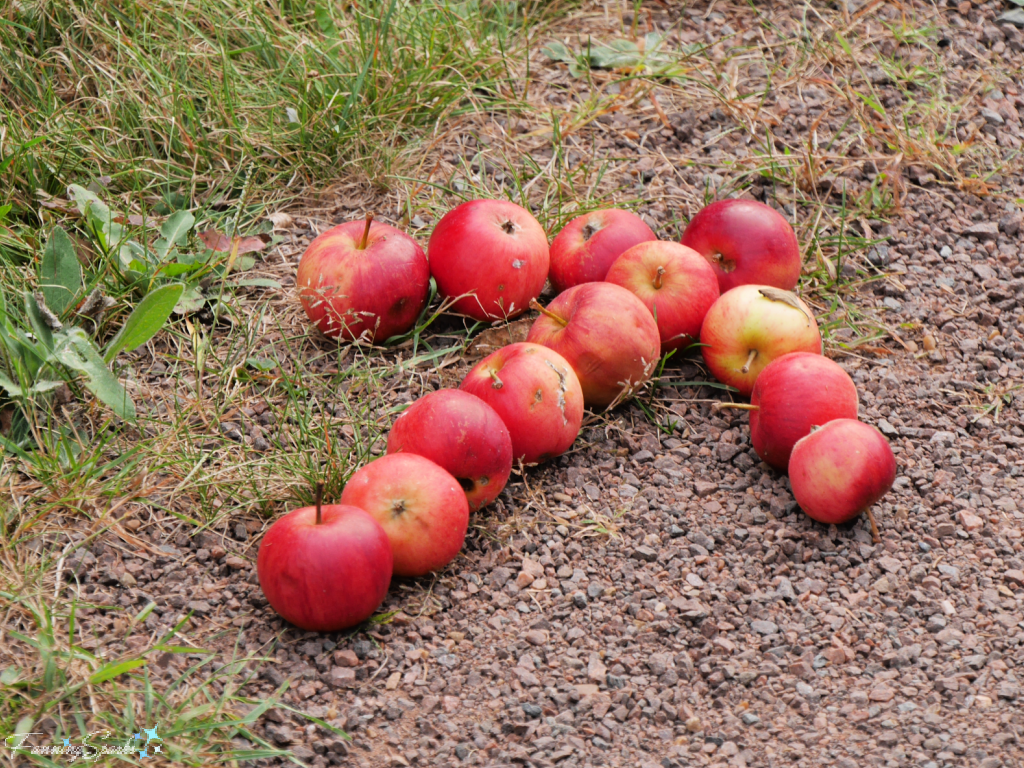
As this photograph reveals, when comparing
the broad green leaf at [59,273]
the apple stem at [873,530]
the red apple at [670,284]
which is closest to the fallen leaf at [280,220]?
the broad green leaf at [59,273]

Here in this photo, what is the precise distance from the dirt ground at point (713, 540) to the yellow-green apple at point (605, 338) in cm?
16

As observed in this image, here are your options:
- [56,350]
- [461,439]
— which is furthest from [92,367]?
[461,439]

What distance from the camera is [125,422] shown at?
2955mm

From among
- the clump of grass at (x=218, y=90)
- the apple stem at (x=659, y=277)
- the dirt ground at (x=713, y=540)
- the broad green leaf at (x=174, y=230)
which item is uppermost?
the clump of grass at (x=218, y=90)

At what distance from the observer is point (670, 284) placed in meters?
3.21

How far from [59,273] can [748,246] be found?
84.9 inches

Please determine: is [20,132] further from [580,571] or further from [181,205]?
[580,571]

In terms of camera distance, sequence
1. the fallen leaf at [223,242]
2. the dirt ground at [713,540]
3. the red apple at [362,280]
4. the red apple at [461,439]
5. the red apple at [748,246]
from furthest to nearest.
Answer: the fallen leaf at [223,242]
the red apple at [748,246]
the red apple at [362,280]
the red apple at [461,439]
the dirt ground at [713,540]

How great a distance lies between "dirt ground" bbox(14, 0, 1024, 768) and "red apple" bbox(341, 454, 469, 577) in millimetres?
132

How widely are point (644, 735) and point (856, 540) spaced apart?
87 centimetres

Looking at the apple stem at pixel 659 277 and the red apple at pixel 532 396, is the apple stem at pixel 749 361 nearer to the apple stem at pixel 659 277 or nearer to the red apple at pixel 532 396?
the apple stem at pixel 659 277

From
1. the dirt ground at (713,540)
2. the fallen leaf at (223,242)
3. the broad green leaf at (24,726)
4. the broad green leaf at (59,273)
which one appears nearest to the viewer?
the broad green leaf at (24,726)

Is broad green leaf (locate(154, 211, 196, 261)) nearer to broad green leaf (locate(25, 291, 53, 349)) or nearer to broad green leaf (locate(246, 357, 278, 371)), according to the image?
broad green leaf (locate(246, 357, 278, 371))

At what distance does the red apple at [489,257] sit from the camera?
129 inches
